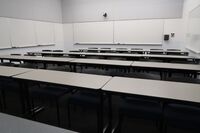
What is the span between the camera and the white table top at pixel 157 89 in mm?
1460

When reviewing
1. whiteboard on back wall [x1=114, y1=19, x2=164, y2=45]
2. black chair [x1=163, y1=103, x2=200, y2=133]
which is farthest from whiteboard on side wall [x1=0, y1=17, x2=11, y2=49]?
black chair [x1=163, y1=103, x2=200, y2=133]

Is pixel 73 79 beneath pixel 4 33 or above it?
beneath

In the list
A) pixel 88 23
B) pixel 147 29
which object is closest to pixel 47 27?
pixel 88 23

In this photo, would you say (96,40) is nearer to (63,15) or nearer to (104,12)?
(104,12)

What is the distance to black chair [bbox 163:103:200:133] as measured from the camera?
1.47m

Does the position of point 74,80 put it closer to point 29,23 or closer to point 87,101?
point 87,101

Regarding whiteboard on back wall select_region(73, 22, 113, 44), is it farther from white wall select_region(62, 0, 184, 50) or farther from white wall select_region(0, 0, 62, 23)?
white wall select_region(0, 0, 62, 23)

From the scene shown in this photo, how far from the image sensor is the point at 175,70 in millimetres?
2754

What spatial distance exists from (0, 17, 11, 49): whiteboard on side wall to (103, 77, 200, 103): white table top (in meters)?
5.60

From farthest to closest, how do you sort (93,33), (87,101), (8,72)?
1. (93,33)
2. (8,72)
3. (87,101)

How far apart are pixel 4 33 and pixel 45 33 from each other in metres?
2.17

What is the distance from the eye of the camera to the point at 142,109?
5.60 ft

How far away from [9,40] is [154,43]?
21.6 ft

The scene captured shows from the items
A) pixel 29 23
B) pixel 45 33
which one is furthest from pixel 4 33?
pixel 45 33
